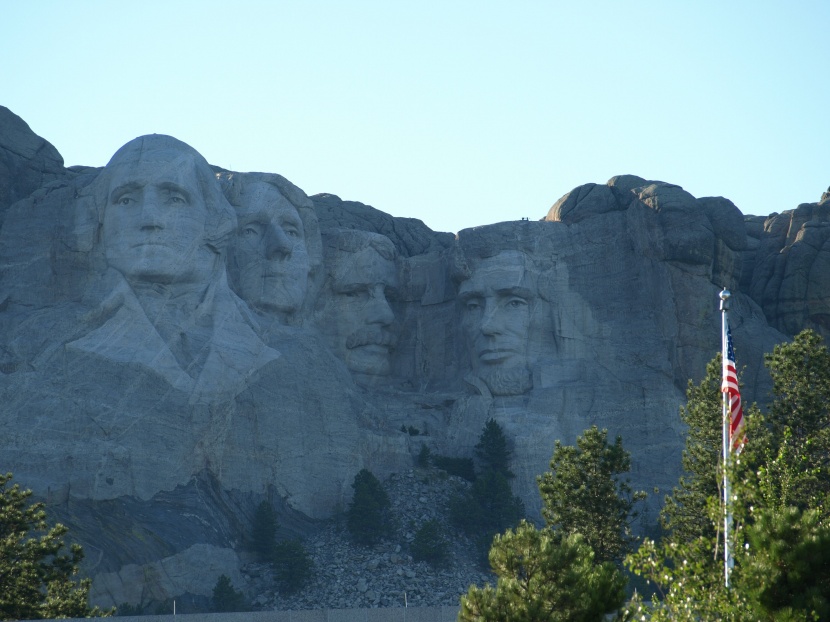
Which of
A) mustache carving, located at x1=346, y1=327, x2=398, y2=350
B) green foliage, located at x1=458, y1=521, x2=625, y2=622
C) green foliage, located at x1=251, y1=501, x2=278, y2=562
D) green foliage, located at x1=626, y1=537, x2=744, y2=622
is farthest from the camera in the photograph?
mustache carving, located at x1=346, y1=327, x2=398, y2=350

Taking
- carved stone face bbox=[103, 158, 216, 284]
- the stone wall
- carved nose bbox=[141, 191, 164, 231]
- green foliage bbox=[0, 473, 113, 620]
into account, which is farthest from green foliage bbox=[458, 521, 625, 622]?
carved nose bbox=[141, 191, 164, 231]

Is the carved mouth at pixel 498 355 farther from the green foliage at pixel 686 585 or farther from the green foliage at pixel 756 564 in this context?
the green foliage at pixel 686 585

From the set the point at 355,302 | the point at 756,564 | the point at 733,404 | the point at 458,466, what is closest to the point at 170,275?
the point at 355,302

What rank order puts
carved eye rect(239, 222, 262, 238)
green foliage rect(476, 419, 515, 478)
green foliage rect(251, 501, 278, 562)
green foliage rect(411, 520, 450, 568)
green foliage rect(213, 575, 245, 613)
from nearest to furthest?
green foliage rect(213, 575, 245, 613)
green foliage rect(251, 501, 278, 562)
green foliage rect(411, 520, 450, 568)
green foliage rect(476, 419, 515, 478)
carved eye rect(239, 222, 262, 238)

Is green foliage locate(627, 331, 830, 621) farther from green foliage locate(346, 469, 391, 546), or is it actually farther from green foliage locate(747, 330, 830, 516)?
green foliage locate(346, 469, 391, 546)

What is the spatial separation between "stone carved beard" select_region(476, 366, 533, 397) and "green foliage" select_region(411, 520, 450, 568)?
21.8ft

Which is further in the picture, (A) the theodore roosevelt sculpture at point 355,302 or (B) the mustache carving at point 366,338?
(B) the mustache carving at point 366,338

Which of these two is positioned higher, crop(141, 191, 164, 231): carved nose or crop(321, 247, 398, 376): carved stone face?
crop(141, 191, 164, 231): carved nose

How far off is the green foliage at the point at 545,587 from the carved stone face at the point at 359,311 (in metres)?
28.6

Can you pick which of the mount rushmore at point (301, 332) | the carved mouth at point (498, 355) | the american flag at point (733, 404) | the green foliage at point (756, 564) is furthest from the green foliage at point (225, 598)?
the american flag at point (733, 404)

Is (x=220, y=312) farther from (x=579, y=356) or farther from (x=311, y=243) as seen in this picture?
(x=579, y=356)

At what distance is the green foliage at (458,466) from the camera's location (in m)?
46.1

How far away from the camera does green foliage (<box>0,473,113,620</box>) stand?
29.3 metres

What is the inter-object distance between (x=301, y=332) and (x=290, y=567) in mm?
8502
